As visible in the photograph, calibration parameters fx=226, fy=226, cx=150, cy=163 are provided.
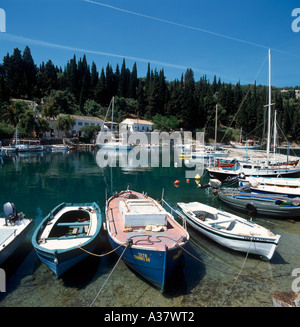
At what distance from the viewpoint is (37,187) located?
26359 millimetres

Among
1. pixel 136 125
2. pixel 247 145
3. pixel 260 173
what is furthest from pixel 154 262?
pixel 136 125

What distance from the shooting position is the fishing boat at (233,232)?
A: 11062mm

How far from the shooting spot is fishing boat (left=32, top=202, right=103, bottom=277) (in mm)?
9203

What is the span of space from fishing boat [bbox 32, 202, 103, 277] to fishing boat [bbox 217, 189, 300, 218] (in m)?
11.3

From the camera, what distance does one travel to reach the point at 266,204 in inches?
669

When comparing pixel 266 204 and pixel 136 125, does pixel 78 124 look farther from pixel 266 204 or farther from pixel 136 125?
pixel 266 204

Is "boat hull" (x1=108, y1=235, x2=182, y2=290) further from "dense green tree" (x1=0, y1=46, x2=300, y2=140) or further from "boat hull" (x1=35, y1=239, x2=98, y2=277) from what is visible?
"dense green tree" (x1=0, y1=46, x2=300, y2=140)

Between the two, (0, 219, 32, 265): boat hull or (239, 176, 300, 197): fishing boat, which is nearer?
(0, 219, 32, 265): boat hull

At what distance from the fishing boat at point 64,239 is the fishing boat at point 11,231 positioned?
0.92 meters

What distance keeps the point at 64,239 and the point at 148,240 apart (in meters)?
3.97

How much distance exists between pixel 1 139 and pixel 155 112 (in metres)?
64.0

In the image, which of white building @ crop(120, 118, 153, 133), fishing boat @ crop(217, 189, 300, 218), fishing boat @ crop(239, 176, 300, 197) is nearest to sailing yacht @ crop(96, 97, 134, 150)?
white building @ crop(120, 118, 153, 133)

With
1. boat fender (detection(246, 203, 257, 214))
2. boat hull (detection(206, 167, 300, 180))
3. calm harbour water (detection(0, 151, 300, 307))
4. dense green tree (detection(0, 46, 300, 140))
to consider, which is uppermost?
dense green tree (detection(0, 46, 300, 140))
